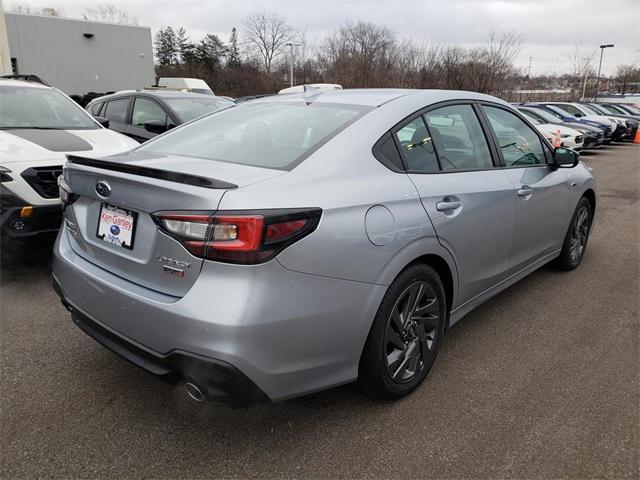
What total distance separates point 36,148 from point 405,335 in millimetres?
3712

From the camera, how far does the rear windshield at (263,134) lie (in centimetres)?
247

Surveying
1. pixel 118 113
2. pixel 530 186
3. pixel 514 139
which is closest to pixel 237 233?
pixel 530 186

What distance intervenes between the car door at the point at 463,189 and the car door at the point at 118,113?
5.76m

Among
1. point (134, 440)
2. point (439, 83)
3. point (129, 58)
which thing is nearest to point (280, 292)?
point (134, 440)

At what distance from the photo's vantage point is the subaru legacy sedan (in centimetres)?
194

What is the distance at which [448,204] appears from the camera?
108 inches

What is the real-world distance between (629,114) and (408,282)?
88.3 feet

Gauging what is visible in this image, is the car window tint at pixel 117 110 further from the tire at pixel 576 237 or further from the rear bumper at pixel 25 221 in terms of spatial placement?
the tire at pixel 576 237

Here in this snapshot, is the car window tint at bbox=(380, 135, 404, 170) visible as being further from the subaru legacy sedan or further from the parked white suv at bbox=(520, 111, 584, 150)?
the parked white suv at bbox=(520, 111, 584, 150)

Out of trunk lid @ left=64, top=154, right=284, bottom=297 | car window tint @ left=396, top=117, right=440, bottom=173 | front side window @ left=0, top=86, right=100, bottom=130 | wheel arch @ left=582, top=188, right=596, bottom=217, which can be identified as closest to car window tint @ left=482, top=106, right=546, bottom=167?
car window tint @ left=396, top=117, right=440, bottom=173

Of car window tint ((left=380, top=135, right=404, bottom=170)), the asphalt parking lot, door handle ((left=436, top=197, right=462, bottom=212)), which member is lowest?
the asphalt parking lot

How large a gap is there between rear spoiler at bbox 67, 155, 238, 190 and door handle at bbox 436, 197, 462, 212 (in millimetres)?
1186

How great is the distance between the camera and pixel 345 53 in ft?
134

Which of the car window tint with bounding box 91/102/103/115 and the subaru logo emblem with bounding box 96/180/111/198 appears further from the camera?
the car window tint with bounding box 91/102/103/115
